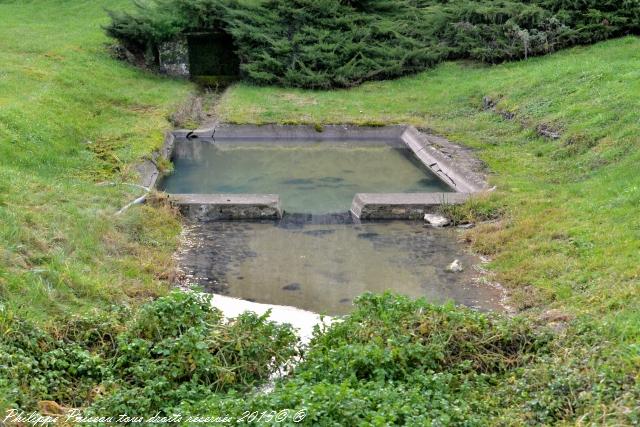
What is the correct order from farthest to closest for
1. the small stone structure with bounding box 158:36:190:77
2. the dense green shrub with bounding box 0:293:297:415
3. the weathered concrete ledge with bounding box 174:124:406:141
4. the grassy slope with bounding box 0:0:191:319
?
the small stone structure with bounding box 158:36:190:77 < the weathered concrete ledge with bounding box 174:124:406:141 < the grassy slope with bounding box 0:0:191:319 < the dense green shrub with bounding box 0:293:297:415

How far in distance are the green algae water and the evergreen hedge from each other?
202 inches

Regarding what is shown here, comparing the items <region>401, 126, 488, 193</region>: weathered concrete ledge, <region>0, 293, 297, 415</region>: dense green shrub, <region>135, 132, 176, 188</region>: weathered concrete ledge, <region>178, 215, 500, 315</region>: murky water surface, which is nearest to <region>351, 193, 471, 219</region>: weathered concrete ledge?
<region>178, 215, 500, 315</region>: murky water surface

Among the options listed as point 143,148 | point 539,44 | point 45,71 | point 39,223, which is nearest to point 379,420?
point 39,223

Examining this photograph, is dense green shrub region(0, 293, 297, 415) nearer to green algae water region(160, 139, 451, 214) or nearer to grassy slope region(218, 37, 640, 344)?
grassy slope region(218, 37, 640, 344)

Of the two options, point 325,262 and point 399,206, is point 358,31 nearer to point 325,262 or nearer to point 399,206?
point 399,206

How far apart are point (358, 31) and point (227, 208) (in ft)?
41.9

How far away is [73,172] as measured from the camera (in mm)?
13148

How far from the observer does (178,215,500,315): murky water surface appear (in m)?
9.88

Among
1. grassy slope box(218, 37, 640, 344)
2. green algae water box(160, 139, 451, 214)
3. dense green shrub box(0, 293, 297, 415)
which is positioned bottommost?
green algae water box(160, 139, 451, 214)

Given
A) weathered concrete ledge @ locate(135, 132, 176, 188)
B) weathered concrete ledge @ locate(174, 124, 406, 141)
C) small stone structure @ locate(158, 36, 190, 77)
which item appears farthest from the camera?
small stone structure @ locate(158, 36, 190, 77)

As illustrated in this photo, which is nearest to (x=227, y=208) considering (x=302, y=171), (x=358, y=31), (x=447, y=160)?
(x=302, y=171)

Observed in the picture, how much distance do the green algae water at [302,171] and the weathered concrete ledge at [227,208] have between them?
752 mm

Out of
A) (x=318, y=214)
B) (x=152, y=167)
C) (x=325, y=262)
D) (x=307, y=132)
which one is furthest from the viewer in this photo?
(x=307, y=132)

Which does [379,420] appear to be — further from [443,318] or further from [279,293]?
[279,293]
